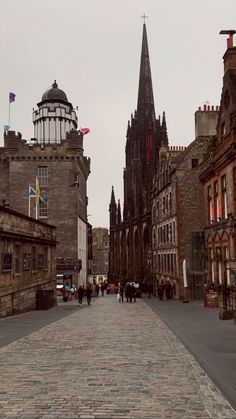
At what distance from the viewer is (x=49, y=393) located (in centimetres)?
804

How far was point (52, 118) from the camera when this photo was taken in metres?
57.2

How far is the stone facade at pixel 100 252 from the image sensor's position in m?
137

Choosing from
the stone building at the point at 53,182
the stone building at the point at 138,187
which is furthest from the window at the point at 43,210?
the stone building at the point at 138,187

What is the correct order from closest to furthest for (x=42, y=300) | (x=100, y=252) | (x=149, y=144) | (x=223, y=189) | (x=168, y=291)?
(x=223, y=189) → (x=42, y=300) → (x=168, y=291) → (x=149, y=144) → (x=100, y=252)

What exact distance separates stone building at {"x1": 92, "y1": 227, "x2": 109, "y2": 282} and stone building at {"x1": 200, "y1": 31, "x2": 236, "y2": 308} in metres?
104

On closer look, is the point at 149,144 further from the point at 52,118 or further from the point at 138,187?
the point at 52,118

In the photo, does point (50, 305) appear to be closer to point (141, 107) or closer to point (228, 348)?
point (228, 348)

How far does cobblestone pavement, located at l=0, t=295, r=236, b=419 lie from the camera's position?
279 inches

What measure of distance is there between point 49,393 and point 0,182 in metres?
46.7

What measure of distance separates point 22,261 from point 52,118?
3596 centimetres

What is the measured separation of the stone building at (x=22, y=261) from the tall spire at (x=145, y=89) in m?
65.8

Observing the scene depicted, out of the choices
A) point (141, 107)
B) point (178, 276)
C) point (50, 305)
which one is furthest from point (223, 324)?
point (141, 107)

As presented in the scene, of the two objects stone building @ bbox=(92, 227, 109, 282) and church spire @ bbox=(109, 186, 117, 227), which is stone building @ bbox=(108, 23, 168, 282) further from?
stone building @ bbox=(92, 227, 109, 282)

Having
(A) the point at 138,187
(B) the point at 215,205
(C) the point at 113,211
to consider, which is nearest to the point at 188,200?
(B) the point at 215,205
